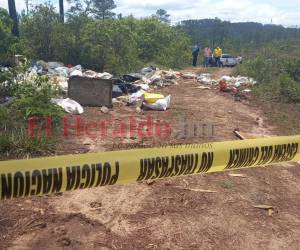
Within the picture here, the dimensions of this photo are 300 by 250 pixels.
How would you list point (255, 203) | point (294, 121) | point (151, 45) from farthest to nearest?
point (151, 45)
point (294, 121)
point (255, 203)

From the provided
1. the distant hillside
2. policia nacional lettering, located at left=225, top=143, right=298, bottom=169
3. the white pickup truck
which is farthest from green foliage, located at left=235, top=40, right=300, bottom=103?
the distant hillside

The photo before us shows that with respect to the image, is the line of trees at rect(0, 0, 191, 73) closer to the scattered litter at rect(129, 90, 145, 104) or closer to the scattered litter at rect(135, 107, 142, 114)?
the scattered litter at rect(129, 90, 145, 104)

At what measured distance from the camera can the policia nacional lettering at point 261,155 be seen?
3.59 m

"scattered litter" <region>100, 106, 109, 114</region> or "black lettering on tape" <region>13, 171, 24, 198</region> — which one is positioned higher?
"black lettering on tape" <region>13, 171, 24, 198</region>

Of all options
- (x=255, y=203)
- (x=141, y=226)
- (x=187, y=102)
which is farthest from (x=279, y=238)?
(x=187, y=102)

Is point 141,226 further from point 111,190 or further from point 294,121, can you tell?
point 294,121

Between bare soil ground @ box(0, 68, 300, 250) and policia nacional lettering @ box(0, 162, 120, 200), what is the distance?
4.08ft

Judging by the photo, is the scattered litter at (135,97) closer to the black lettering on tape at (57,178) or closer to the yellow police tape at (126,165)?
the yellow police tape at (126,165)

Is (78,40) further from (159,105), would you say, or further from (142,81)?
(159,105)

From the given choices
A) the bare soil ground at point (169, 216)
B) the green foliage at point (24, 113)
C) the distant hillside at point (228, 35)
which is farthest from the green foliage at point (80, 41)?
the distant hillside at point (228, 35)

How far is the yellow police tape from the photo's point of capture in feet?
8.85

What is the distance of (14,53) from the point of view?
1235 cm

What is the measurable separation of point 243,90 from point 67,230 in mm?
11562

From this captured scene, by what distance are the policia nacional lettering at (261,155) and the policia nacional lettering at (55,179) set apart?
1134mm
